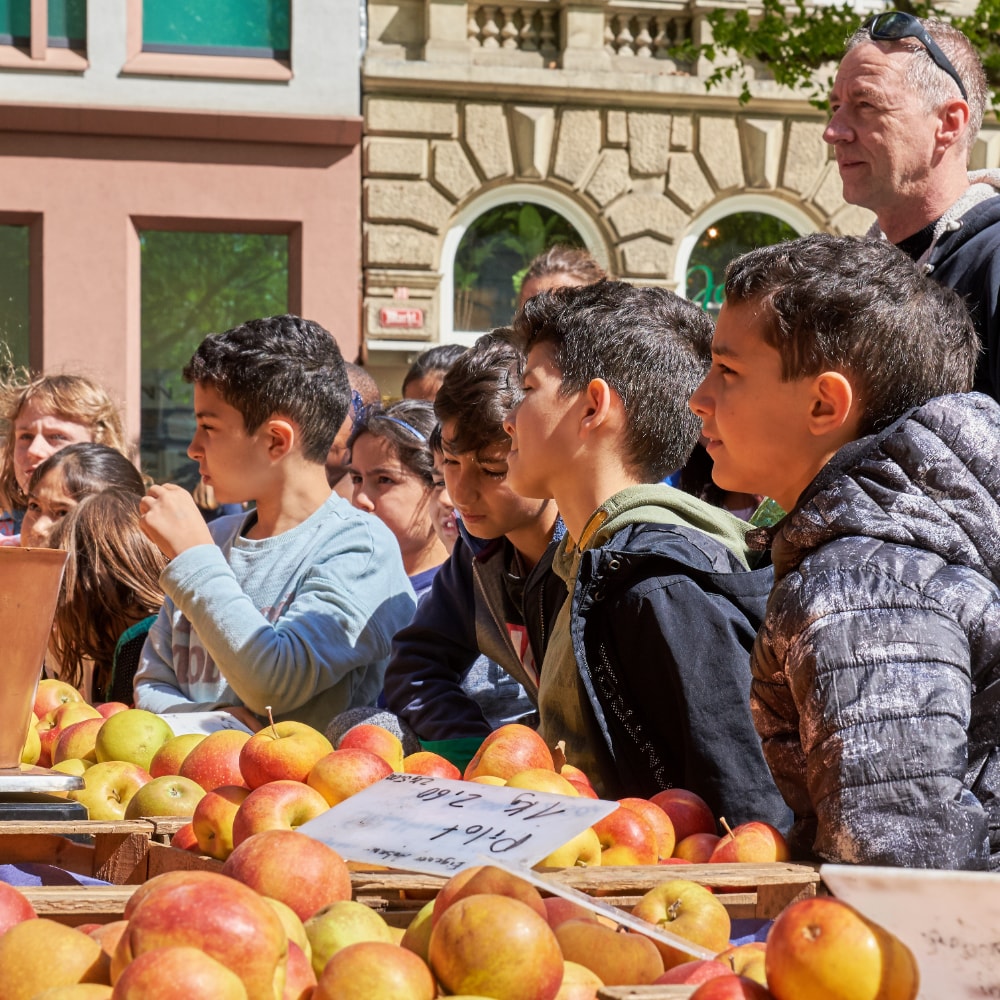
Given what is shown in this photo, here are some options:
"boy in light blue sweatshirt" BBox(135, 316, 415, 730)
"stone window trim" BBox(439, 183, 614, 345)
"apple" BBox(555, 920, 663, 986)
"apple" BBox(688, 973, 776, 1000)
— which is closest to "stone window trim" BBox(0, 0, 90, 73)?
"stone window trim" BBox(439, 183, 614, 345)

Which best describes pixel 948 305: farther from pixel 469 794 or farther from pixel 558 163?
pixel 558 163

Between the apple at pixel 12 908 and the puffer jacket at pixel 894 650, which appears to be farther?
the puffer jacket at pixel 894 650

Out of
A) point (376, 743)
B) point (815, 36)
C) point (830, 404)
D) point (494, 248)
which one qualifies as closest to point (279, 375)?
point (376, 743)

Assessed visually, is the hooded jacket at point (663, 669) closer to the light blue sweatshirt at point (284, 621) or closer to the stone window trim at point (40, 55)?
the light blue sweatshirt at point (284, 621)

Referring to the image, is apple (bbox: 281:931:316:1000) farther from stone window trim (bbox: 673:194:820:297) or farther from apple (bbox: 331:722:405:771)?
stone window trim (bbox: 673:194:820:297)

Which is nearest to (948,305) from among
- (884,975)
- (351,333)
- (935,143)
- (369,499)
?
(884,975)

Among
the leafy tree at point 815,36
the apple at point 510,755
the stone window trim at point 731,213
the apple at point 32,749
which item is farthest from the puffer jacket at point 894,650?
the stone window trim at point 731,213

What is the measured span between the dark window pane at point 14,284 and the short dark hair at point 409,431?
7.71m

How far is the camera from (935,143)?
3207 mm

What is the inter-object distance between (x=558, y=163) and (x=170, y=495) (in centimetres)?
912

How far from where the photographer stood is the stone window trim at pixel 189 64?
36.7ft

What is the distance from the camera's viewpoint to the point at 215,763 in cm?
209

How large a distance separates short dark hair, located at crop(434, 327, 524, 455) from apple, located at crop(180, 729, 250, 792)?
3.77ft

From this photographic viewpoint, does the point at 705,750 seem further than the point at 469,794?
Yes
